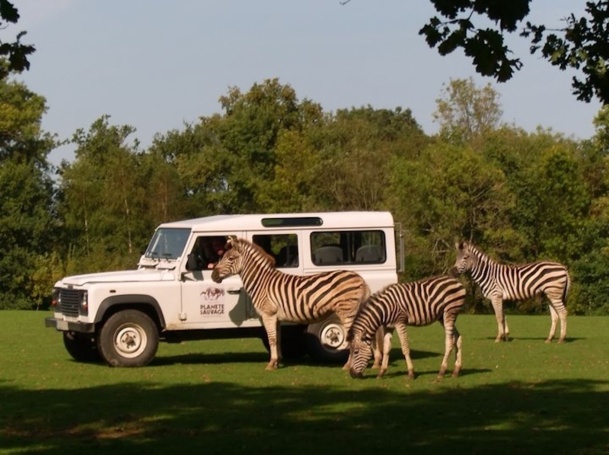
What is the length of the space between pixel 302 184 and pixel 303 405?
63.1 m

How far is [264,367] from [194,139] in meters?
80.1

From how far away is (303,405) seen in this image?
15734 mm

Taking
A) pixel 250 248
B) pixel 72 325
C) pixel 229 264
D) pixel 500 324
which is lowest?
pixel 500 324

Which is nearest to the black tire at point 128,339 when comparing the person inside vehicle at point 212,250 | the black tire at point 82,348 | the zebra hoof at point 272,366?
the person inside vehicle at point 212,250

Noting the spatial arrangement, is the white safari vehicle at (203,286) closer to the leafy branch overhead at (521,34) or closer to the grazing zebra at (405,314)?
the grazing zebra at (405,314)

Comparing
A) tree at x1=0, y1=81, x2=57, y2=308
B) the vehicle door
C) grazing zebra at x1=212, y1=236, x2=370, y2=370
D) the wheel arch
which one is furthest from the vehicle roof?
tree at x1=0, y1=81, x2=57, y2=308

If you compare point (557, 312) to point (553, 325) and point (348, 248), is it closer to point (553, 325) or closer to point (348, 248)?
point (553, 325)

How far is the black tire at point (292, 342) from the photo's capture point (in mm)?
21203

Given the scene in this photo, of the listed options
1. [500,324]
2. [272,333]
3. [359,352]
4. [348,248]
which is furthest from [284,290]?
[500,324]

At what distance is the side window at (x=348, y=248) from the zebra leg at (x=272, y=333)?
5.28ft

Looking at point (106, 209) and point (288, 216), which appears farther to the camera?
point (106, 209)

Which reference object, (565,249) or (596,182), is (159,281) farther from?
(596,182)

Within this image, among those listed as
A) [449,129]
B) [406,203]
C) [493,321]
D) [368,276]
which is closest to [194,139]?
[449,129]

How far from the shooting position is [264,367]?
67.7 feet
